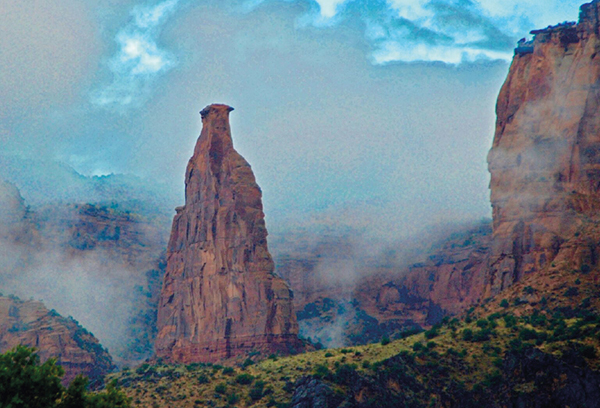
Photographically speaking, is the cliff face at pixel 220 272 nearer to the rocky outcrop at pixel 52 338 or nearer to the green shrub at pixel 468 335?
the rocky outcrop at pixel 52 338

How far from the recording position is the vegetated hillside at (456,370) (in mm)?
106188

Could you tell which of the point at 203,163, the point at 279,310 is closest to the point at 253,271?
the point at 279,310

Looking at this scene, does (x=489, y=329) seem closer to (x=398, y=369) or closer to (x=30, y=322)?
(x=398, y=369)

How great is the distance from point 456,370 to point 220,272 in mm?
56663

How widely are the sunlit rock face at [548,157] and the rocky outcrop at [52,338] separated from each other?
2525 inches

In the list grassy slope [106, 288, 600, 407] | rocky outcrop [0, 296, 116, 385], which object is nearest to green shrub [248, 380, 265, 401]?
grassy slope [106, 288, 600, 407]

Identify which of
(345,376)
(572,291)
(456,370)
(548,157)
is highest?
(548,157)

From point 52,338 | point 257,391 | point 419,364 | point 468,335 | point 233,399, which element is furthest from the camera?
point 52,338

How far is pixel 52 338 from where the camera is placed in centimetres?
18375

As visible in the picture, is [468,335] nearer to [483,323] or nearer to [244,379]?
[483,323]

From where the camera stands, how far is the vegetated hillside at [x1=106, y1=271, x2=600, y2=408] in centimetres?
10619

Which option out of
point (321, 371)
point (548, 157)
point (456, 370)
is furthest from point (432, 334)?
point (548, 157)

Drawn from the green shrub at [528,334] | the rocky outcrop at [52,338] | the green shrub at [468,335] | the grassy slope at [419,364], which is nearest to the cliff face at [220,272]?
the rocky outcrop at [52,338]

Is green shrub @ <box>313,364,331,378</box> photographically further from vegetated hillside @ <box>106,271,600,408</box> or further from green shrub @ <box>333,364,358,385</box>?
green shrub @ <box>333,364,358,385</box>
